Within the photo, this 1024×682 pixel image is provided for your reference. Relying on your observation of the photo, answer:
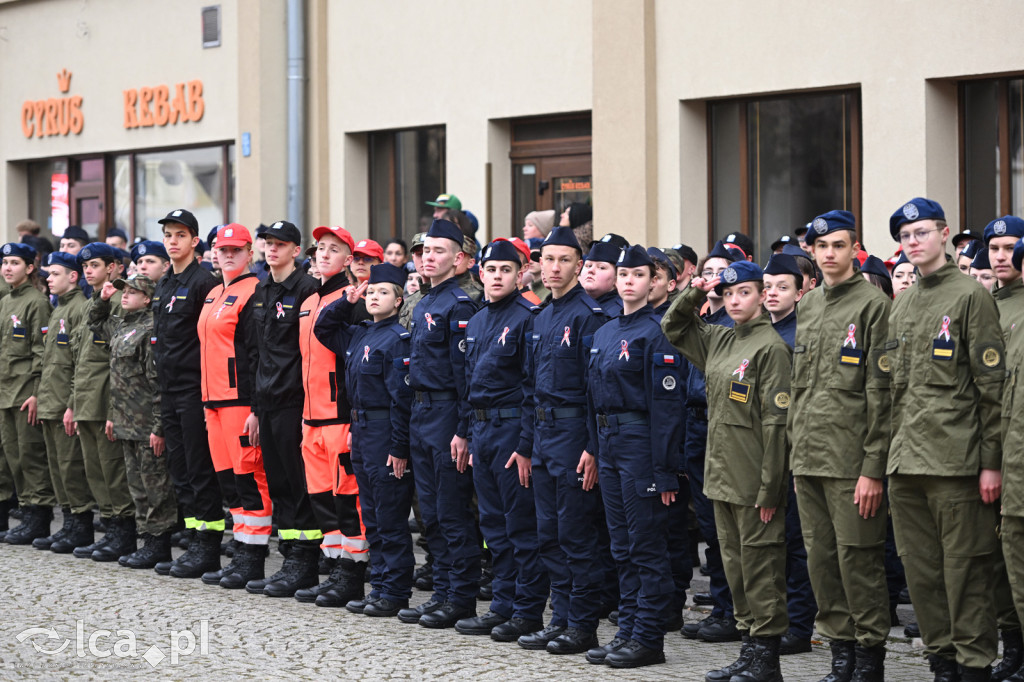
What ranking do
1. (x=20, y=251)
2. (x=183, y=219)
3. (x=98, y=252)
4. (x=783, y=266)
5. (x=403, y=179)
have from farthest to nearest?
(x=403, y=179) < (x=20, y=251) < (x=98, y=252) < (x=183, y=219) < (x=783, y=266)

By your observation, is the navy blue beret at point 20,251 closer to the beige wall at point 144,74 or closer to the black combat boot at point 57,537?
the black combat boot at point 57,537

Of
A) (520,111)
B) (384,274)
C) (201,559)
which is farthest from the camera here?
(520,111)

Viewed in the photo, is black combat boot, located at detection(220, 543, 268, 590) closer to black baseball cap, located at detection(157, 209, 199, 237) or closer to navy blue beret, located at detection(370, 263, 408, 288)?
navy blue beret, located at detection(370, 263, 408, 288)

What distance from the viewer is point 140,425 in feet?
35.0

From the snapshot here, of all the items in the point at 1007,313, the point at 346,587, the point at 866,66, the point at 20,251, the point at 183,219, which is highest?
the point at 866,66

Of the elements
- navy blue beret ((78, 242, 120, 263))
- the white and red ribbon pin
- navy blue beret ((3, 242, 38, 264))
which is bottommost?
the white and red ribbon pin

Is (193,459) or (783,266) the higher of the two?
(783,266)

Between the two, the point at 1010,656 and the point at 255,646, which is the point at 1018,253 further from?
the point at 255,646

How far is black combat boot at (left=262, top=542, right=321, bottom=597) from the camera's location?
376 inches

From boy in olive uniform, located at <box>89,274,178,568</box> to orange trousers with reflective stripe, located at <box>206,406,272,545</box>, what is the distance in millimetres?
829

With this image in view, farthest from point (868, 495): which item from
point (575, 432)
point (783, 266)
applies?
point (575, 432)

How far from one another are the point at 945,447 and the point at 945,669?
1.04 meters

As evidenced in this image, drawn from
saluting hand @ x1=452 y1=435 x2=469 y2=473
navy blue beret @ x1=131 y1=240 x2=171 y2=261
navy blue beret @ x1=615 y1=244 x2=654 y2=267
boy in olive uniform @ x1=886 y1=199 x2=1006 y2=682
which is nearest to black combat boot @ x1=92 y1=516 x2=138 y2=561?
navy blue beret @ x1=131 y1=240 x2=171 y2=261

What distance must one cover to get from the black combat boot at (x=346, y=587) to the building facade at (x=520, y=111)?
5.30m
